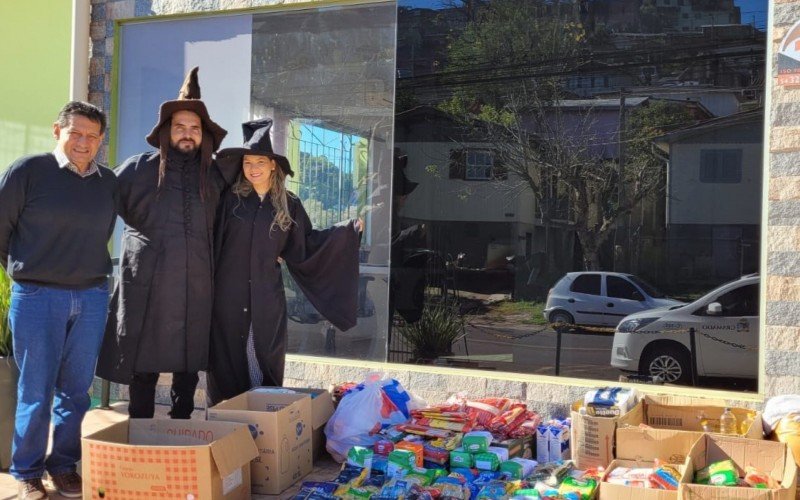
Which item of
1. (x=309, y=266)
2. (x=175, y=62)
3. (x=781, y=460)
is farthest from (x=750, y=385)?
(x=175, y=62)

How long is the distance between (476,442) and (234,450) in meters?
1.28

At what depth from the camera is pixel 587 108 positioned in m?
5.15

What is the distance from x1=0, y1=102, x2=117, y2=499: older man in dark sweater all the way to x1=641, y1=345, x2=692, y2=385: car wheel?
3.19m

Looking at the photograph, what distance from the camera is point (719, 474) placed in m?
3.48

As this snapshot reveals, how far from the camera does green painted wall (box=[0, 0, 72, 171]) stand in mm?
6574

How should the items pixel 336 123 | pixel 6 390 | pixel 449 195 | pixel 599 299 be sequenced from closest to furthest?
pixel 6 390 < pixel 599 299 < pixel 449 195 < pixel 336 123

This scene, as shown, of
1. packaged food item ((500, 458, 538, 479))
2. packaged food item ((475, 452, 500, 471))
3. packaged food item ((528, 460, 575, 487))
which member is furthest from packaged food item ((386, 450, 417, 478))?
packaged food item ((528, 460, 575, 487))

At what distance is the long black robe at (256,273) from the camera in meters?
4.64

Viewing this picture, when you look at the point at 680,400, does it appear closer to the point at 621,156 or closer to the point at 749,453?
the point at 749,453

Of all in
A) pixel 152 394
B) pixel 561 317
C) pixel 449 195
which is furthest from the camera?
pixel 449 195

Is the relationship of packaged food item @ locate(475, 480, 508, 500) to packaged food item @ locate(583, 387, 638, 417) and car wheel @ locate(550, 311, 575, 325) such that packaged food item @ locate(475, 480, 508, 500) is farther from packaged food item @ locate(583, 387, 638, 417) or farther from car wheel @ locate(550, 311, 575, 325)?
car wheel @ locate(550, 311, 575, 325)

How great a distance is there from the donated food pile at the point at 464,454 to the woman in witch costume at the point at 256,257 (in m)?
0.58

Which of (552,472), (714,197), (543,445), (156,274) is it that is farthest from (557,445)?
(156,274)

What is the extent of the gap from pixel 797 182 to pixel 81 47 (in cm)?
522
